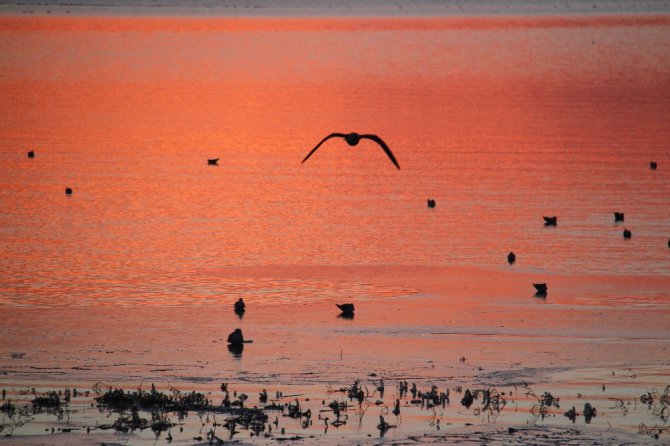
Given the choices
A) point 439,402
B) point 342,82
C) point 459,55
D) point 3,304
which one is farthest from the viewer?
point 459,55

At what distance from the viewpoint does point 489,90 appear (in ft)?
233

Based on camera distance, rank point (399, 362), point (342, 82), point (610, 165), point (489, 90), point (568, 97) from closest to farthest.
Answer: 1. point (399, 362)
2. point (610, 165)
3. point (568, 97)
4. point (489, 90)
5. point (342, 82)

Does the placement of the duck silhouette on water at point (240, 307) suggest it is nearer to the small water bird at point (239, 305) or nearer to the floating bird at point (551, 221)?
the small water bird at point (239, 305)

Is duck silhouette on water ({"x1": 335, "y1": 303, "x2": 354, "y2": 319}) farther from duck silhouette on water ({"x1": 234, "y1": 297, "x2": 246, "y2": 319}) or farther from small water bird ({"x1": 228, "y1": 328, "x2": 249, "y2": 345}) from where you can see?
small water bird ({"x1": 228, "y1": 328, "x2": 249, "y2": 345})

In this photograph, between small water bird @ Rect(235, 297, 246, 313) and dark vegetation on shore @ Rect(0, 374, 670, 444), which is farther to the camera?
small water bird @ Rect(235, 297, 246, 313)

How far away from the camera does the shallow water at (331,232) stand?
19.7 meters

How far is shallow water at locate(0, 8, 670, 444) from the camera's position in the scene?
1970cm

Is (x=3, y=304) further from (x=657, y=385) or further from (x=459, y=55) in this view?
(x=459, y=55)

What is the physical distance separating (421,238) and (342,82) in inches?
1903

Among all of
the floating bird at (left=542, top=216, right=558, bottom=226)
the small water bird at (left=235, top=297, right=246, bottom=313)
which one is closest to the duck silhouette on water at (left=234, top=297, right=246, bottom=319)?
the small water bird at (left=235, top=297, right=246, bottom=313)

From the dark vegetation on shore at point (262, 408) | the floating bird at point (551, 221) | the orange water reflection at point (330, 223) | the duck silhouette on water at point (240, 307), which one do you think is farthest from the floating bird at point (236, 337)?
the floating bird at point (551, 221)

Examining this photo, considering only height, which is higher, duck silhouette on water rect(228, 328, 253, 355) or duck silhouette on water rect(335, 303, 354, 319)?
duck silhouette on water rect(335, 303, 354, 319)

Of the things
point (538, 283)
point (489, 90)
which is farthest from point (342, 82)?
point (538, 283)

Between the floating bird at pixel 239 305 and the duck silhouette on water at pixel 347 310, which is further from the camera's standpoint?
the floating bird at pixel 239 305
